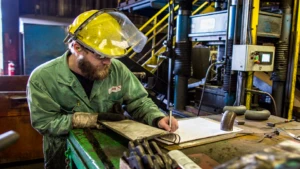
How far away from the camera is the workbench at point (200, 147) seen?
3.25 ft

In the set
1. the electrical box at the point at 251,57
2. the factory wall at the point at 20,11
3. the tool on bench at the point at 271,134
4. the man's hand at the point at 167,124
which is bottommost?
the tool on bench at the point at 271,134

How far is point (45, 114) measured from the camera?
135 cm

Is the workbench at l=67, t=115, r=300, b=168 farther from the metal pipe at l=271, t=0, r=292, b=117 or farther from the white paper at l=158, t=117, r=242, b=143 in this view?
the metal pipe at l=271, t=0, r=292, b=117

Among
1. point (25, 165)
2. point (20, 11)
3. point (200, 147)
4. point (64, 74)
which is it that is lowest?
point (25, 165)

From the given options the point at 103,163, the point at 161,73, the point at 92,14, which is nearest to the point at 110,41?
the point at 92,14

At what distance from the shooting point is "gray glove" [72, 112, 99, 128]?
134 centimetres

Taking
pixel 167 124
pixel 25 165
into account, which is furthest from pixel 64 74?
pixel 25 165

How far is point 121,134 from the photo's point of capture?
1.17 meters

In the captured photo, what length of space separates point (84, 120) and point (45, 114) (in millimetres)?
203

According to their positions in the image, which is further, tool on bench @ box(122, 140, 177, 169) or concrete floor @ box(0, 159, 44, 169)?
concrete floor @ box(0, 159, 44, 169)

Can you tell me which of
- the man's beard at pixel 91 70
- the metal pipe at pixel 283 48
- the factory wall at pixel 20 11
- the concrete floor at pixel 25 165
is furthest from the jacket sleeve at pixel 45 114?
the factory wall at pixel 20 11

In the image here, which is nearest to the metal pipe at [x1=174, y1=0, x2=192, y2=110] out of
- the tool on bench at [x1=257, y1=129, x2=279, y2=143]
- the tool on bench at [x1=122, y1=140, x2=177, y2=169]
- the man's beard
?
the man's beard

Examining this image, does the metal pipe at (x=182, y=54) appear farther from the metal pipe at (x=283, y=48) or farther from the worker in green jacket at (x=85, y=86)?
the worker in green jacket at (x=85, y=86)

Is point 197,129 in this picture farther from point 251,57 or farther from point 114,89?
point 251,57
